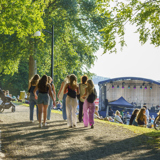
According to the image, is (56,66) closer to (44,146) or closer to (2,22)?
Answer: (2,22)

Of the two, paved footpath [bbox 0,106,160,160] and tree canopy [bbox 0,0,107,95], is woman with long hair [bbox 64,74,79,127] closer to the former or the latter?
paved footpath [bbox 0,106,160,160]

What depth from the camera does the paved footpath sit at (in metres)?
6.58

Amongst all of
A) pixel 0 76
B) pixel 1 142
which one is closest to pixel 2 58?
pixel 1 142

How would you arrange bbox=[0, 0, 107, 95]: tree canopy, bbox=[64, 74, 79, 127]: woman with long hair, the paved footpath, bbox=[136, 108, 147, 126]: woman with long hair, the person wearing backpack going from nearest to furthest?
the paved footpath → bbox=[64, 74, 79, 127]: woman with long hair → the person wearing backpack → bbox=[136, 108, 147, 126]: woman with long hair → bbox=[0, 0, 107, 95]: tree canopy

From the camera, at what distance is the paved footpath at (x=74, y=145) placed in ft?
21.6

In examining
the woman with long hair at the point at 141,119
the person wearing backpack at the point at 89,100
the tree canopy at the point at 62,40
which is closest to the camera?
the person wearing backpack at the point at 89,100

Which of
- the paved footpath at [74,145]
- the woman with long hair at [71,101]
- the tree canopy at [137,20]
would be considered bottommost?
the paved footpath at [74,145]

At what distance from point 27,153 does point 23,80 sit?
44837mm

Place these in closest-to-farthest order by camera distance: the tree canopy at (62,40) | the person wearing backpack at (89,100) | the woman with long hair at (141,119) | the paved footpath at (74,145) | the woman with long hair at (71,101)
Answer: the paved footpath at (74,145) < the woman with long hair at (71,101) < the person wearing backpack at (89,100) < the woman with long hair at (141,119) < the tree canopy at (62,40)

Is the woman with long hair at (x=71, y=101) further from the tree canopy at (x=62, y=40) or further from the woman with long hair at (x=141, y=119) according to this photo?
the tree canopy at (x=62, y=40)

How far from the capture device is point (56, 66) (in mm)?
32156

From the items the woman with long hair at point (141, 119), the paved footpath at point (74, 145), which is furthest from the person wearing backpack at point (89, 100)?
the woman with long hair at point (141, 119)

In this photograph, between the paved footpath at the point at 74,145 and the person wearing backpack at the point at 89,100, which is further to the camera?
the person wearing backpack at the point at 89,100

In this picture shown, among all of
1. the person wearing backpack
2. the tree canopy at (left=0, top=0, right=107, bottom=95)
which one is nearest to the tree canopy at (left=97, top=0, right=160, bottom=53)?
the person wearing backpack
